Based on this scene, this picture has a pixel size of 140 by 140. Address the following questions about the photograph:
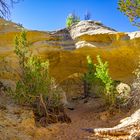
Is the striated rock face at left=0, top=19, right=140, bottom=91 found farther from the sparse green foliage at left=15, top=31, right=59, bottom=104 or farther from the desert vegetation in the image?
the sparse green foliage at left=15, top=31, right=59, bottom=104

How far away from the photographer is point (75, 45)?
19938 millimetres

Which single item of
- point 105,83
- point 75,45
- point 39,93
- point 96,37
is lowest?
point 39,93

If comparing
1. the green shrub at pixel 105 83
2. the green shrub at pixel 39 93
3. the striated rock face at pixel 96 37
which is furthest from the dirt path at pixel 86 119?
the striated rock face at pixel 96 37

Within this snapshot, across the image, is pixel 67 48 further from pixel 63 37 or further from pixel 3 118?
pixel 3 118

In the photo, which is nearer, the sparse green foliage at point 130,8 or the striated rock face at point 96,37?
the sparse green foliage at point 130,8

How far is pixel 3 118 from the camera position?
12297 mm

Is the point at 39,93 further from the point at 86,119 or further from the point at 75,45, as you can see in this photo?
the point at 75,45

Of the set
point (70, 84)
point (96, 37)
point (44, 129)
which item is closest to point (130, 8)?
Answer: point (44, 129)

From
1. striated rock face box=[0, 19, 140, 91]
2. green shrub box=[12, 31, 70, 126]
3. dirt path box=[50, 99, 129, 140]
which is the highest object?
striated rock face box=[0, 19, 140, 91]

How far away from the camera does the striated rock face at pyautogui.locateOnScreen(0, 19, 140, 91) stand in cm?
1895

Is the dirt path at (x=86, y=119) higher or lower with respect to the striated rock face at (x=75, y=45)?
lower

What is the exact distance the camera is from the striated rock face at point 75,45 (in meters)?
19.0

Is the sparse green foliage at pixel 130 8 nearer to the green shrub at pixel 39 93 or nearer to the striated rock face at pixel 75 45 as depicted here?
the green shrub at pixel 39 93

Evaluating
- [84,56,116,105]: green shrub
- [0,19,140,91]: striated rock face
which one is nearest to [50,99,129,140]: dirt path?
[84,56,116,105]: green shrub
